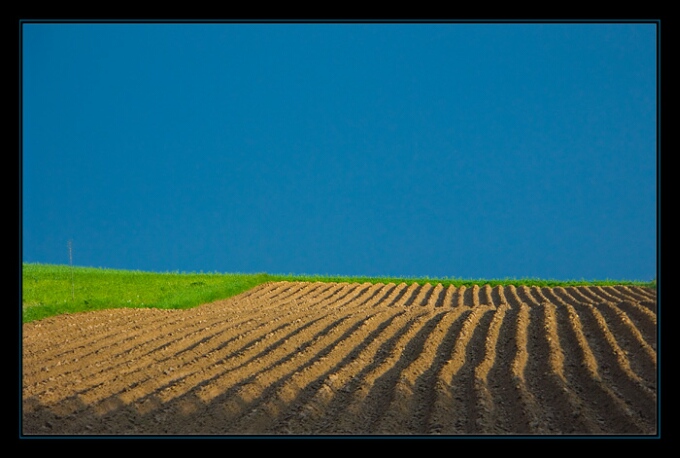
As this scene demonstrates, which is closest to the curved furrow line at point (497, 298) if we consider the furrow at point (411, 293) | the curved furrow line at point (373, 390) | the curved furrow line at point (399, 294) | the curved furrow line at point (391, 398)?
the furrow at point (411, 293)

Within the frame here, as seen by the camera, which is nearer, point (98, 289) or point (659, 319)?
point (659, 319)

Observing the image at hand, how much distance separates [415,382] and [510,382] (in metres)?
1.11

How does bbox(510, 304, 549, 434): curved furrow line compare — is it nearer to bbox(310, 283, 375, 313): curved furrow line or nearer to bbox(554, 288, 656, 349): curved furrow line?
bbox(554, 288, 656, 349): curved furrow line

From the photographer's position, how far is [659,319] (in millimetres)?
4543

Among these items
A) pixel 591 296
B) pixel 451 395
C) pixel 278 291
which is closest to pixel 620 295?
pixel 591 296

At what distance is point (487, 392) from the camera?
6.76m

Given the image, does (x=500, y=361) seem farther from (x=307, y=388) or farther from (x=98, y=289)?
(x=98, y=289)

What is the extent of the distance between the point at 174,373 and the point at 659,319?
592 centimetres

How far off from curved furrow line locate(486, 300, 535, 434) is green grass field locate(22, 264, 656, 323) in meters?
8.74

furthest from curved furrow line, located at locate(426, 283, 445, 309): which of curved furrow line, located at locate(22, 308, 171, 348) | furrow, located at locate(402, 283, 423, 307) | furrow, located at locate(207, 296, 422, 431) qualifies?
curved furrow line, located at locate(22, 308, 171, 348)

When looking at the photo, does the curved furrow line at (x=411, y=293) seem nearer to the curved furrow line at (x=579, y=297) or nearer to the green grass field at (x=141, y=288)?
the green grass field at (x=141, y=288)

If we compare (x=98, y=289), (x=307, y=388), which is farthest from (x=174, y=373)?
(x=98, y=289)

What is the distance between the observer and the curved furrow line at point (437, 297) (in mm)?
17577

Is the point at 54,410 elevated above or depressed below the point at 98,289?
below
